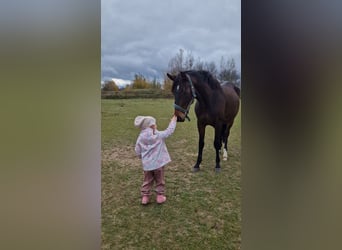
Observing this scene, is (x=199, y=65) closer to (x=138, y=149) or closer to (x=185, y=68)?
(x=185, y=68)

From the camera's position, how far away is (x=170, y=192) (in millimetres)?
1012

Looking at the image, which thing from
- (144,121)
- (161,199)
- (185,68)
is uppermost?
(185,68)

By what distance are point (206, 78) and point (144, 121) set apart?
312 mm

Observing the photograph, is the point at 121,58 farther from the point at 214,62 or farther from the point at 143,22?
the point at 214,62

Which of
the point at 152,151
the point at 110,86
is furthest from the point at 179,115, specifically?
the point at 110,86

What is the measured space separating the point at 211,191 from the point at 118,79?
586 mm

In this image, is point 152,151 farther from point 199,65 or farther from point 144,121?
point 199,65

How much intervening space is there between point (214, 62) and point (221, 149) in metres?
0.36

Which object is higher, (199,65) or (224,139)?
(199,65)
